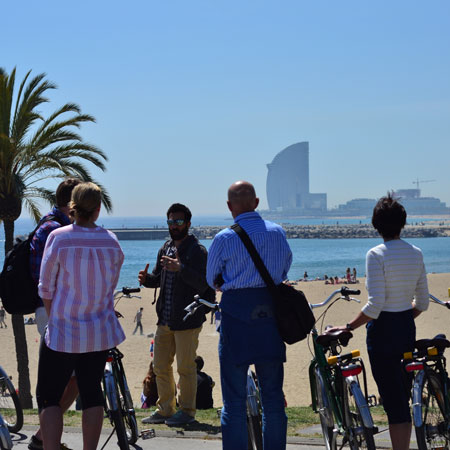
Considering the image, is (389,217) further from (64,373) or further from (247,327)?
(64,373)

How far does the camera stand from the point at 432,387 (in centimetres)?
427

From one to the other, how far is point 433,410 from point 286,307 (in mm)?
1048

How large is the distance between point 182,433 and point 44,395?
1.98 m

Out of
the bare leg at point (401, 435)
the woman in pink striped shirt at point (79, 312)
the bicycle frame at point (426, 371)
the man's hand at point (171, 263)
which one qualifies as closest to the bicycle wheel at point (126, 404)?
the woman in pink striped shirt at point (79, 312)

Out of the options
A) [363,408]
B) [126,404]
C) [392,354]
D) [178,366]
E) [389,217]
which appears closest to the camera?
[363,408]

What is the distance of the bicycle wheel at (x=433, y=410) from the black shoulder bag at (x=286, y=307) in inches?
29.6

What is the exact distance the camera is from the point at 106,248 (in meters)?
4.22

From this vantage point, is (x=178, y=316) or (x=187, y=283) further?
(x=178, y=316)

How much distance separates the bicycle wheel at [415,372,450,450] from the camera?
4.25 meters

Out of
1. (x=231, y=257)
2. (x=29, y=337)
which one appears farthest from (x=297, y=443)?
(x=29, y=337)

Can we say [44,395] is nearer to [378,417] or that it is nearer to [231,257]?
[231,257]

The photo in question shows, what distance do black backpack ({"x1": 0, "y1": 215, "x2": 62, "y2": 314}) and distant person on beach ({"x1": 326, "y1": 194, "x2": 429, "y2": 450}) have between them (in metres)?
1.97

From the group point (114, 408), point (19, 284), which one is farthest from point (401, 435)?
point (19, 284)

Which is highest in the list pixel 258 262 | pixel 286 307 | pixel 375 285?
pixel 258 262
